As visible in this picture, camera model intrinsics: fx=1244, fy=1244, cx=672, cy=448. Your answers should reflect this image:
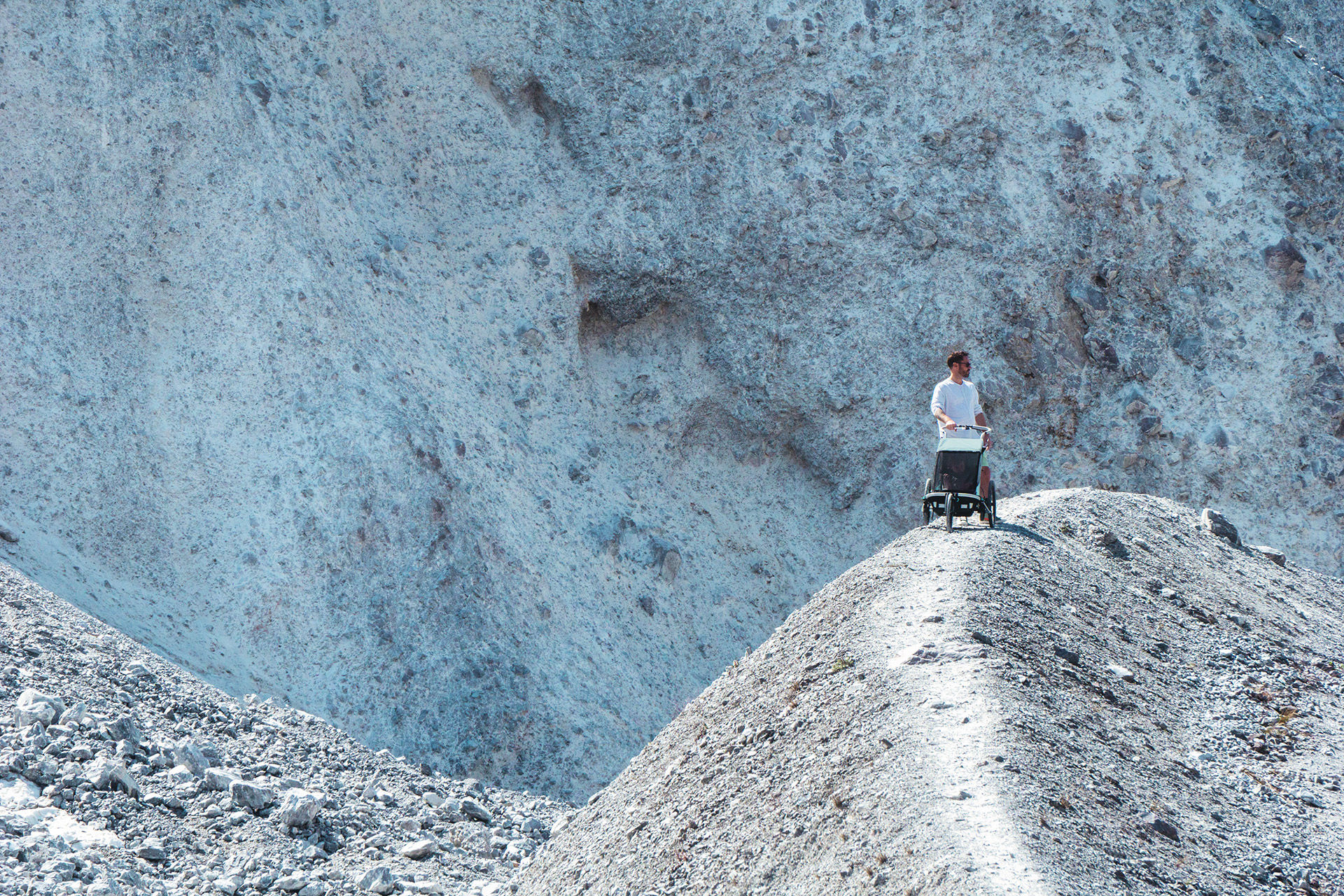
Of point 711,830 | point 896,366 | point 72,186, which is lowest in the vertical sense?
point 711,830

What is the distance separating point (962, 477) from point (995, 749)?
378 cm

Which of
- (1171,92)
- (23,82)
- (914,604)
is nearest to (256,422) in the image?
(23,82)

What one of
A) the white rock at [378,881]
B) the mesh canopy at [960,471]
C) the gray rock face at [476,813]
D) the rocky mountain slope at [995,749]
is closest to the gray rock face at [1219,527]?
the rocky mountain slope at [995,749]

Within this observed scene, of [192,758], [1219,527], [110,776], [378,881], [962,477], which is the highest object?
[962,477]

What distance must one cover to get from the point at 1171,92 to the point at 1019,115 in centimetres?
213

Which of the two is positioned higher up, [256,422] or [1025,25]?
[1025,25]

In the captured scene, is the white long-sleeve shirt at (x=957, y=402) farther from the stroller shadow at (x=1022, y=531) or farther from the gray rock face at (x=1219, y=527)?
the gray rock face at (x=1219, y=527)

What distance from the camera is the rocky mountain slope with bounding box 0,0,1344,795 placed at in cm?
1420

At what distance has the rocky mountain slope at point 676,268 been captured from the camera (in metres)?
14.2

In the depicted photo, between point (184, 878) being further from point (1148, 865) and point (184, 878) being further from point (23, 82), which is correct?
point (23, 82)

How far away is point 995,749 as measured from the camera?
19.5 feet

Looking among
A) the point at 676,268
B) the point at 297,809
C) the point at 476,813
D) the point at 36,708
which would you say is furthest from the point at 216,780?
the point at 676,268

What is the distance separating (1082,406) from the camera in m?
16.9

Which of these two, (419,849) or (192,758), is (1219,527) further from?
(192,758)
